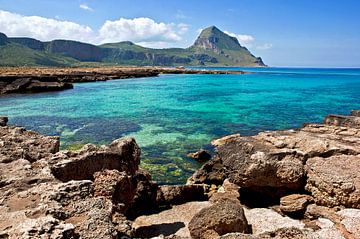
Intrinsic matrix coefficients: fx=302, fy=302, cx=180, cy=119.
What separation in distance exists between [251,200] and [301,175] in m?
3.26

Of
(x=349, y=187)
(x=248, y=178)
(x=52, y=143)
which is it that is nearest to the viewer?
(x=349, y=187)

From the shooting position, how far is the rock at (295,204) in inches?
582

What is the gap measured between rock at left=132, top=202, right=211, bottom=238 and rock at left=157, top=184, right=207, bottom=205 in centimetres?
47

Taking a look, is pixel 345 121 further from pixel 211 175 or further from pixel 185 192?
pixel 185 192

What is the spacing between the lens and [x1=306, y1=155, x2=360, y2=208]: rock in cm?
1395

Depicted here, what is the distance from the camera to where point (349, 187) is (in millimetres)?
13930

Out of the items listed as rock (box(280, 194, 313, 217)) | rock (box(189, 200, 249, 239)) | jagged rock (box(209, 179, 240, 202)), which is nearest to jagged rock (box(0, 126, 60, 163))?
rock (box(189, 200, 249, 239))

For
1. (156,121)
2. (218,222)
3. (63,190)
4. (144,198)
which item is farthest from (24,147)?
(156,121)

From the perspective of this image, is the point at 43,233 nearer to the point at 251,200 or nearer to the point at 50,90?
the point at 251,200

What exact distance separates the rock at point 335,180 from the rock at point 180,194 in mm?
6470

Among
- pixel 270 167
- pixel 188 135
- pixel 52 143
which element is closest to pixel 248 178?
pixel 270 167

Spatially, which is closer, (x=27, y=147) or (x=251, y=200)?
(x=27, y=147)

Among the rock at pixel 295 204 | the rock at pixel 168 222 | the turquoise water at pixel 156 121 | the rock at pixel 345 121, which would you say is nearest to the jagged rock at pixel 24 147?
the rock at pixel 168 222

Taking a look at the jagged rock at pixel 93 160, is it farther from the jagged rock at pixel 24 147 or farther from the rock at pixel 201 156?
the rock at pixel 201 156
